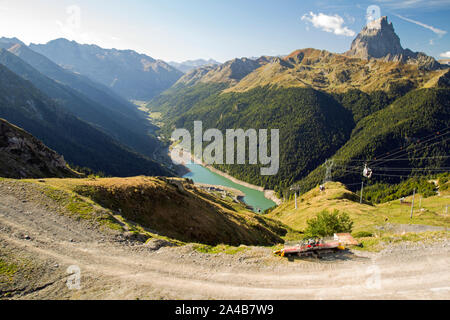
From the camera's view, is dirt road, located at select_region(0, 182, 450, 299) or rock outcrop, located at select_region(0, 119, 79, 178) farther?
rock outcrop, located at select_region(0, 119, 79, 178)

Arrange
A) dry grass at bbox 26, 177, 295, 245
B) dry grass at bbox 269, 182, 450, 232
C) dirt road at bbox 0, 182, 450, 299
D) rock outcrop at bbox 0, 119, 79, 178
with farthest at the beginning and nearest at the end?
dry grass at bbox 269, 182, 450, 232 < rock outcrop at bbox 0, 119, 79, 178 < dry grass at bbox 26, 177, 295, 245 < dirt road at bbox 0, 182, 450, 299

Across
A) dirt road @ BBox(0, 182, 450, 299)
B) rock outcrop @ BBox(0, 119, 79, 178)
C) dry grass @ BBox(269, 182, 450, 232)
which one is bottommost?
dry grass @ BBox(269, 182, 450, 232)

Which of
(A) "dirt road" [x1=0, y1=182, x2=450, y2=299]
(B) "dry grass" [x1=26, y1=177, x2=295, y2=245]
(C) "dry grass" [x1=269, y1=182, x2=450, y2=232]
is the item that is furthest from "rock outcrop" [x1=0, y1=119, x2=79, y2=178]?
(C) "dry grass" [x1=269, y1=182, x2=450, y2=232]

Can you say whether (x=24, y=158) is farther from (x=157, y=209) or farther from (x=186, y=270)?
(x=186, y=270)

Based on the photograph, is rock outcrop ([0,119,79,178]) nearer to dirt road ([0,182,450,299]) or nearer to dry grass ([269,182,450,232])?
dirt road ([0,182,450,299])

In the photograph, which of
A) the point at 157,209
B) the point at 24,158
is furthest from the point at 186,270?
the point at 24,158

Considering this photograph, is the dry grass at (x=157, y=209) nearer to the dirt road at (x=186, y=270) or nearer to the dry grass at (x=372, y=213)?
the dirt road at (x=186, y=270)
